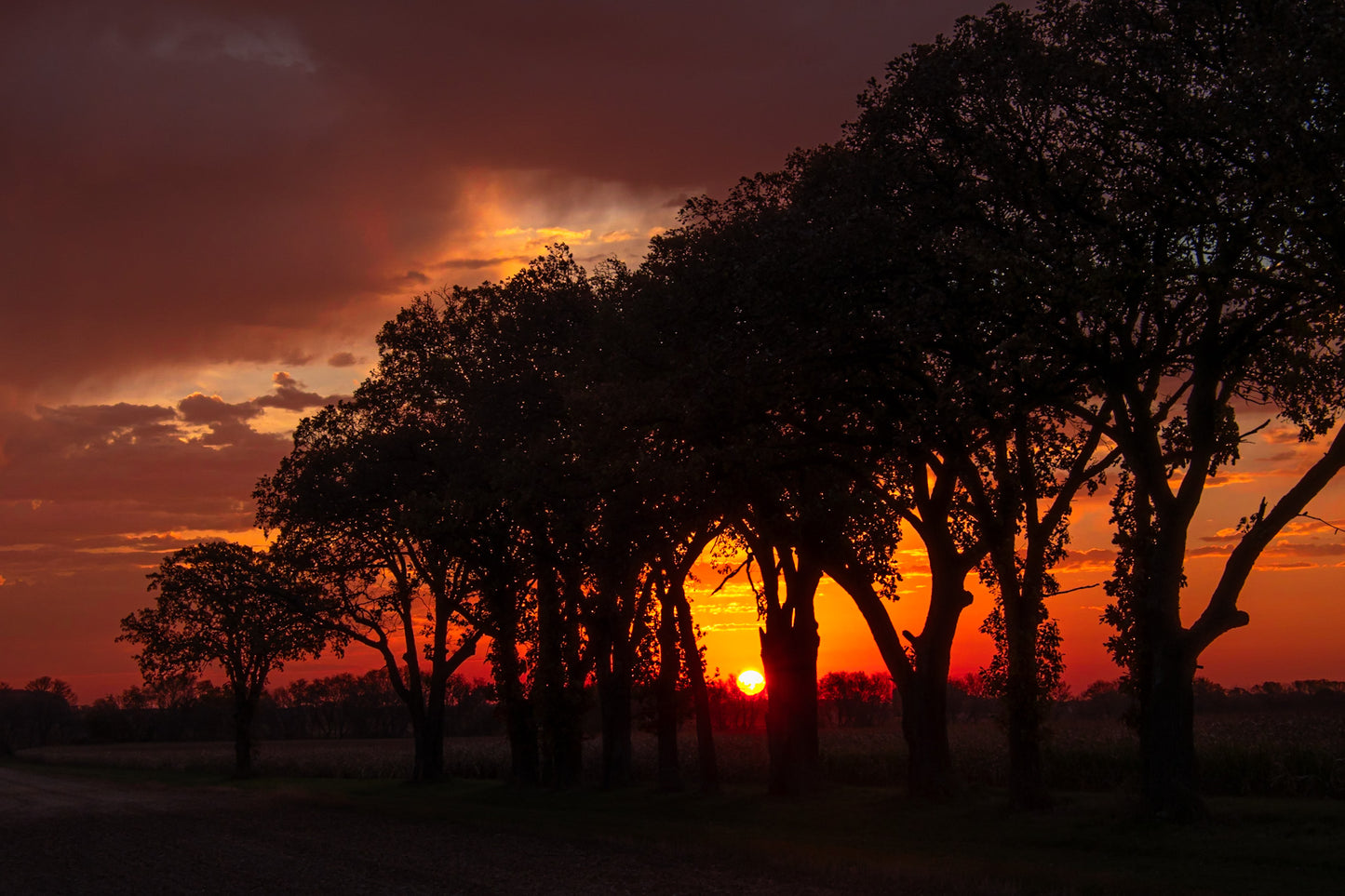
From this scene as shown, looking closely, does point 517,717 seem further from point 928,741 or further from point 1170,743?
point 1170,743

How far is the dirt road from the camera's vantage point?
57.0 feet

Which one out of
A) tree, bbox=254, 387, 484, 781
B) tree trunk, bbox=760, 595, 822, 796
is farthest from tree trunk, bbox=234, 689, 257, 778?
tree trunk, bbox=760, 595, 822, 796

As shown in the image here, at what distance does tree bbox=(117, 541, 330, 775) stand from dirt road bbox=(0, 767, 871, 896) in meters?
15.0

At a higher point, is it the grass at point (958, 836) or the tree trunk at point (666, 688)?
the tree trunk at point (666, 688)

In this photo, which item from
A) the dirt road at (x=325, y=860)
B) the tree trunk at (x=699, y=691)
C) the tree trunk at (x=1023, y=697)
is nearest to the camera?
the dirt road at (x=325, y=860)

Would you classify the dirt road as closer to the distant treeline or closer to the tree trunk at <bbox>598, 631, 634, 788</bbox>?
the tree trunk at <bbox>598, 631, 634, 788</bbox>

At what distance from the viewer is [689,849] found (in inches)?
835

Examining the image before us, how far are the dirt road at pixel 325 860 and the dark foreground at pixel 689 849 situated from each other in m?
0.09

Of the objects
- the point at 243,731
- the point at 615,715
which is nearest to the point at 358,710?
the point at 243,731

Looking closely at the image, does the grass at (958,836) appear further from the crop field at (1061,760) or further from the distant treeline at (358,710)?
the distant treeline at (358,710)

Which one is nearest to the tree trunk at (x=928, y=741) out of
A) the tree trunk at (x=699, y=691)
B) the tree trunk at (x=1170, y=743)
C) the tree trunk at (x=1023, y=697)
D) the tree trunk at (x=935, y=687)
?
the tree trunk at (x=935, y=687)

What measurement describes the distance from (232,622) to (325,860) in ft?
114

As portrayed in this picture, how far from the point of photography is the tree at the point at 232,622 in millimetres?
47781

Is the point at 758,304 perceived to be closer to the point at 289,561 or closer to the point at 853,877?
the point at 853,877
